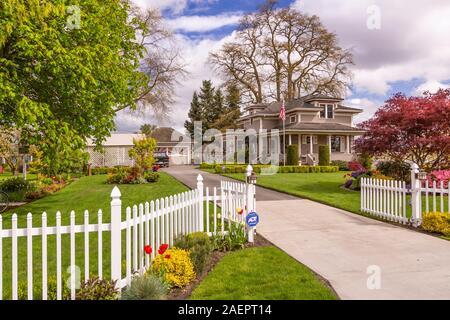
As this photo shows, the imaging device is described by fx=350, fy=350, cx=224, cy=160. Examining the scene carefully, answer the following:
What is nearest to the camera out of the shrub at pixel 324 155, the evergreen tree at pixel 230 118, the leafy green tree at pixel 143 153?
the leafy green tree at pixel 143 153

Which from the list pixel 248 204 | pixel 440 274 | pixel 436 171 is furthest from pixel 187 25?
pixel 436 171

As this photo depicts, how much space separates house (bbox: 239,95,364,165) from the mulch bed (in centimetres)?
2663

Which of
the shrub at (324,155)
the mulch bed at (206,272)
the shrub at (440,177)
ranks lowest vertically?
the mulch bed at (206,272)

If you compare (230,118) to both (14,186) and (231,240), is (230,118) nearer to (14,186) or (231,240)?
(14,186)

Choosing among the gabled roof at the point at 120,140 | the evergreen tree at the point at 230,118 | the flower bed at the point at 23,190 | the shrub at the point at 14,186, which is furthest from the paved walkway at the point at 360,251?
the evergreen tree at the point at 230,118

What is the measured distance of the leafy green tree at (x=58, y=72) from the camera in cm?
764

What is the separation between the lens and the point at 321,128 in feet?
111

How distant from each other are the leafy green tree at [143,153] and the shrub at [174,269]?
53.7 feet

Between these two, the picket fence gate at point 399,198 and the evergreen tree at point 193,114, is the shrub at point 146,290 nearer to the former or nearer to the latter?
the picket fence gate at point 399,198

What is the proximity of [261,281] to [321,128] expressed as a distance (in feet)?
101

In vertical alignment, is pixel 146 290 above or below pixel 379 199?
below

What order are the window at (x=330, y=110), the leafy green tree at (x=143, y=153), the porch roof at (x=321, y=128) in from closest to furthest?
the leafy green tree at (x=143, y=153), the porch roof at (x=321, y=128), the window at (x=330, y=110)

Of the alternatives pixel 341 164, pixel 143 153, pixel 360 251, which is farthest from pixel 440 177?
pixel 341 164

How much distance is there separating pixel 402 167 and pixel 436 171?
1.74 m
